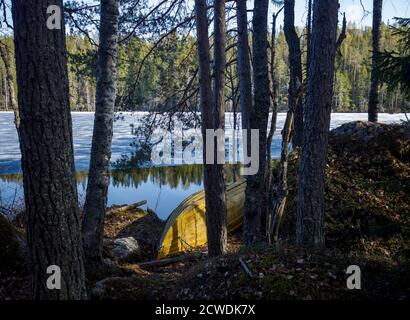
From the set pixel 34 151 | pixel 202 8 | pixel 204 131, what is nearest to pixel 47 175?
pixel 34 151

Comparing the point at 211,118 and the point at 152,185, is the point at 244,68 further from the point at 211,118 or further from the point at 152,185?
the point at 152,185

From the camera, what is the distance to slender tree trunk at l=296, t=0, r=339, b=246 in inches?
199

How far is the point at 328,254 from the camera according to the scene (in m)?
4.57

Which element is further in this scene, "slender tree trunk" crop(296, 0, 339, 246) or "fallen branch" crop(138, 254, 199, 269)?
"fallen branch" crop(138, 254, 199, 269)

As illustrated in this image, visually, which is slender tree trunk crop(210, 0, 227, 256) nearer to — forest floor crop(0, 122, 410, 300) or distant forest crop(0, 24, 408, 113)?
forest floor crop(0, 122, 410, 300)

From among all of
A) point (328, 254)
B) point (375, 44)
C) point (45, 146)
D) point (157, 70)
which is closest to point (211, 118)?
point (328, 254)

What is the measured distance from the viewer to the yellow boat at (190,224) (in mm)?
8234

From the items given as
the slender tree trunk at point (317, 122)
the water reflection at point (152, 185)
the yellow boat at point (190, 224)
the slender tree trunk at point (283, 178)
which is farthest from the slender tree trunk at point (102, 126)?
the water reflection at point (152, 185)

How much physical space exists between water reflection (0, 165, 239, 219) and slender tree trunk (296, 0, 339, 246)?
799 centimetres

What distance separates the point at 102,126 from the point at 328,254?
139 inches

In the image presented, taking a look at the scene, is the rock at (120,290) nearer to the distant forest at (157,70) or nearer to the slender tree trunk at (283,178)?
the slender tree trunk at (283,178)

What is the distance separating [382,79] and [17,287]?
18.1 feet

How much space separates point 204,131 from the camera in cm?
601

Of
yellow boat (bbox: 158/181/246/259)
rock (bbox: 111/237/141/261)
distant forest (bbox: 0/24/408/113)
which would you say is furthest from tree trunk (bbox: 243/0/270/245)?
rock (bbox: 111/237/141/261)
